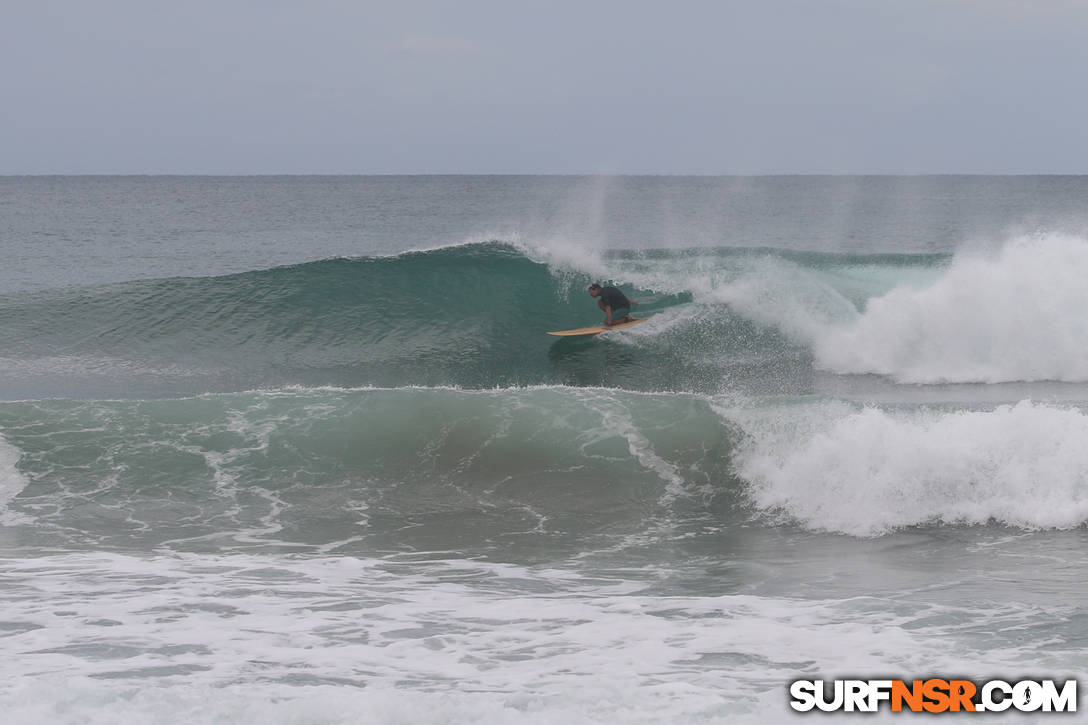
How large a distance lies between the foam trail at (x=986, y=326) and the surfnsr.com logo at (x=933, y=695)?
10190 mm

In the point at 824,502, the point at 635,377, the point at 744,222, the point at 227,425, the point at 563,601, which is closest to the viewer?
the point at 563,601

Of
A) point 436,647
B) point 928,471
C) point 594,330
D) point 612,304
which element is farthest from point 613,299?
point 436,647

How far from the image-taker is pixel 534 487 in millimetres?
10312

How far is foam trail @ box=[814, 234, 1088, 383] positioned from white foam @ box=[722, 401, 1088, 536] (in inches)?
194

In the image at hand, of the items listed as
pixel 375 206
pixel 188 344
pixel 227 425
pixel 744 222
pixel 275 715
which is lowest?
pixel 275 715

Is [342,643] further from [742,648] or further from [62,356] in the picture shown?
[62,356]

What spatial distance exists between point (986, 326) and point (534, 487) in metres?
9.03

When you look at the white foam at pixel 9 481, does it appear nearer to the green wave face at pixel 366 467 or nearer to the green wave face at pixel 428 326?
the green wave face at pixel 366 467

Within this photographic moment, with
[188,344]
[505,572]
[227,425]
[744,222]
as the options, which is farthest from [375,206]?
[505,572]

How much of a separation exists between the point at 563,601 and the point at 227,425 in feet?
21.3

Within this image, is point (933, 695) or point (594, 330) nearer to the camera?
point (933, 695)

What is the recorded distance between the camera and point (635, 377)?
14.9 meters

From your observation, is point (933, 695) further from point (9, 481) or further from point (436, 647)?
point (9, 481)

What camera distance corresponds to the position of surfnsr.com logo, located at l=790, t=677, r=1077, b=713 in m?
4.80
